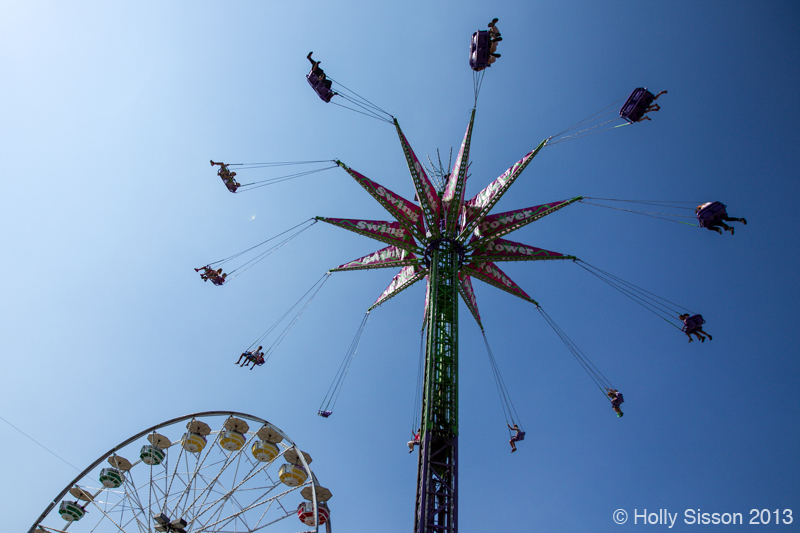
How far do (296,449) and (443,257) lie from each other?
34.1 ft

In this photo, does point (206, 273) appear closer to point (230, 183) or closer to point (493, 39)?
point (230, 183)

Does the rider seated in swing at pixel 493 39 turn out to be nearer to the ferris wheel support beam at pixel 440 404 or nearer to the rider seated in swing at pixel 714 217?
the ferris wheel support beam at pixel 440 404

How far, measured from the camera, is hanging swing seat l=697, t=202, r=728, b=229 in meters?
17.8

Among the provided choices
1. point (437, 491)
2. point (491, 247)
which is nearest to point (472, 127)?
point (491, 247)

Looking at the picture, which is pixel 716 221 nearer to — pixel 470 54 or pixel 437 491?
pixel 470 54

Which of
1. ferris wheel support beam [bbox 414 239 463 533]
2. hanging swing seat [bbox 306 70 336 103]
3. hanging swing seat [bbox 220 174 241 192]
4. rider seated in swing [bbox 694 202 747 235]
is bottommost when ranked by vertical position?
ferris wheel support beam [bbox 414 239 463 533]

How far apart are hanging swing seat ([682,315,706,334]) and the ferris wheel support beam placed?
9130 mm

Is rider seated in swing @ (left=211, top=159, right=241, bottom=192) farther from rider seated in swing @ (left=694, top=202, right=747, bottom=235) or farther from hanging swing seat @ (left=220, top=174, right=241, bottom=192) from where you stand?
rider seated in swing @ (left=694, top=202, right=747, bottom=235)

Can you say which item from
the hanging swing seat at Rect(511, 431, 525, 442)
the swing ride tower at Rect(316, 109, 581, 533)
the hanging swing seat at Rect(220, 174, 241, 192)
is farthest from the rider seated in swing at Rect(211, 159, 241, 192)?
the hanging swing seat at Rect(511, 431, 525, 442)

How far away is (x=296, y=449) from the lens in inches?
742

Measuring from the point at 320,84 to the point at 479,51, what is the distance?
6922 mm

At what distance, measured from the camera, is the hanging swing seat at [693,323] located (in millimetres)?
19219

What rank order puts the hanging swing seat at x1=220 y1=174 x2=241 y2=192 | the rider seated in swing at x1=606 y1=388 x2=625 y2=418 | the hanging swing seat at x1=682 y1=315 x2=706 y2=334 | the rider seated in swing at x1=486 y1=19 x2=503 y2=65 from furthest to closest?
1. the hanging swing seat at x1=220 y1=174 x2=241 y2=192
2. the rider seated in swing at x1=606 y1=388 x2=625 y2=418
3. the hanging swing seat at x1=682 y1=315 x2=706 y2=334
4. the rider seated in swing at x1=486 y1=19 x2=503 y2=65

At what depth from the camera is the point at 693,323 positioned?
19.2m
